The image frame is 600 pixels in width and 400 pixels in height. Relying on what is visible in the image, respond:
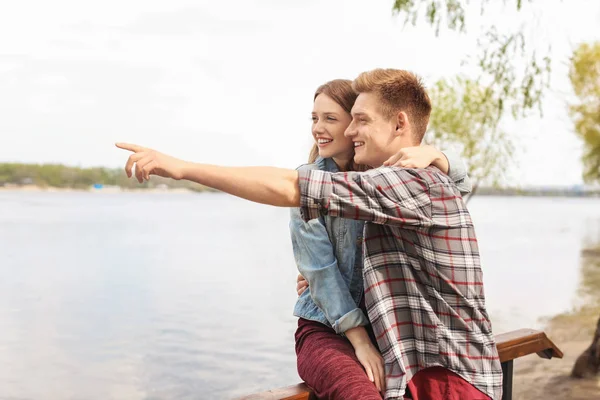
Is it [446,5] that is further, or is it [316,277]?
[446,5]

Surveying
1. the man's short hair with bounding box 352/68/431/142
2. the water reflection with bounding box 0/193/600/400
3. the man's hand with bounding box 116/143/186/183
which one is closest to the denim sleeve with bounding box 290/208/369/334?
the man's short hair with bounding box 352/68/431/142

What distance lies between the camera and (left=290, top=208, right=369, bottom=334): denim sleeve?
5.31ft

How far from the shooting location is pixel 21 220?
54062mm

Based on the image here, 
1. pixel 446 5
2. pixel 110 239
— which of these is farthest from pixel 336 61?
pixel 446 5

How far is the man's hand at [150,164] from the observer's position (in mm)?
1216

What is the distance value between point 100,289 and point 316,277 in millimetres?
25149

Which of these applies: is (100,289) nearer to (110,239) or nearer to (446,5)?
(110,239)

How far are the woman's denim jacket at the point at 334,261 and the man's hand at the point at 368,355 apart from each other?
0.02 metres

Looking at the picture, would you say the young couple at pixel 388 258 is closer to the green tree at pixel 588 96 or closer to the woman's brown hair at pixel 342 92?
the woman's brown hair at pixel 342 92

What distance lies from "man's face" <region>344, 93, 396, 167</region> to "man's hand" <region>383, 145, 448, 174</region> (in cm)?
7

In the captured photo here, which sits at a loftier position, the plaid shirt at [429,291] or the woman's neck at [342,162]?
the woman's neck at [342,162]

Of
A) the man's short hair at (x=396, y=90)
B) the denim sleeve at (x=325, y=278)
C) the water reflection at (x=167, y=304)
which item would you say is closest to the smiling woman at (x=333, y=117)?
the man's short hair at (x=396, y=90)

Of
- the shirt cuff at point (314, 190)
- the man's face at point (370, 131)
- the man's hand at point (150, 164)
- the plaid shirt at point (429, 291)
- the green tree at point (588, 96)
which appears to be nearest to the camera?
the man's hand at point (150, 164)

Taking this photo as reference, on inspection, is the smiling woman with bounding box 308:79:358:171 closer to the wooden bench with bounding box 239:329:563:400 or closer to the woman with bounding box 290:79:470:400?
the woman with bounding box 290:79:470:400
